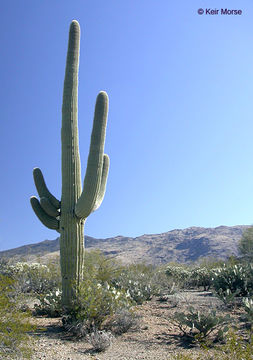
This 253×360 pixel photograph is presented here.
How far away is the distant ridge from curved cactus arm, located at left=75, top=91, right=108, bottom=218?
41.5 m

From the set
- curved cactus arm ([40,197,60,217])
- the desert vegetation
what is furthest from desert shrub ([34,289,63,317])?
curved cactus arm ([40,197,60,217])

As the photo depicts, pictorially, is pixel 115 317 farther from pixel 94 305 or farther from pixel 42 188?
pixel 42 188

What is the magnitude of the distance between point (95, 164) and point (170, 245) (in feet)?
196

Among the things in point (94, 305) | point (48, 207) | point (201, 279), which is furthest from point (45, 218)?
point (201, 279)

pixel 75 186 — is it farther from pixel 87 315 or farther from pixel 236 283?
pixel 236 283

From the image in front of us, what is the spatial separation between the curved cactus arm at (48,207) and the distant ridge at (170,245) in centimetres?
4085

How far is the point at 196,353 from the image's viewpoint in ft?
18.5

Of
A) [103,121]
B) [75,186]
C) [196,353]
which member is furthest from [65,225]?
[196,353]

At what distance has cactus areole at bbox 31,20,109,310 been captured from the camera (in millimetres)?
7703

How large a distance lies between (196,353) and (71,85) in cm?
702

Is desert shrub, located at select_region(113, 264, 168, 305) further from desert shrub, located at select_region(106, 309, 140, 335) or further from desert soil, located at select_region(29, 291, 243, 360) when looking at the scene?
desert shrub, located at select_region(106, 309, 140, 335)

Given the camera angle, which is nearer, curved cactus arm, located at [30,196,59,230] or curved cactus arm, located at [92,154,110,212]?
curved cactus arm, located at [30,196,59,230]

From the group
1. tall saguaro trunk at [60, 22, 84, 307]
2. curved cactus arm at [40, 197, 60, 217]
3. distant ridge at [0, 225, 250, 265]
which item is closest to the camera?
tall saguaro trunk at [60, 22, 84, 307]

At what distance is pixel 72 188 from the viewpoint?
8.23 metres
